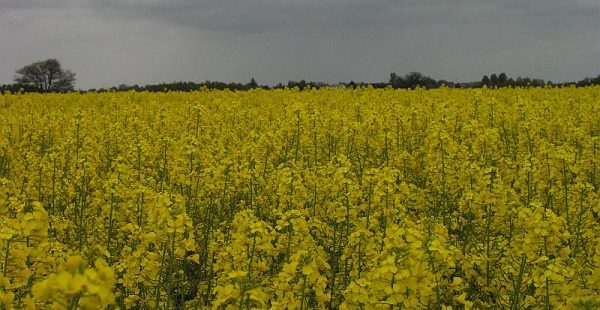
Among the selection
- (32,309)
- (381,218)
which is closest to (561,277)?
(381,218)

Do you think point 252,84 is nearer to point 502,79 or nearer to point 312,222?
point 502,79

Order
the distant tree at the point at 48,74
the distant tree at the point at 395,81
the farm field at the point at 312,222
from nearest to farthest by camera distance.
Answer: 1. the farm field at the point at 312,222
2. the distant tree at the point at 395,81
3. the distant tree at the point at 48,74

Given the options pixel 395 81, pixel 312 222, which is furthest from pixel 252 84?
pixel 312 222

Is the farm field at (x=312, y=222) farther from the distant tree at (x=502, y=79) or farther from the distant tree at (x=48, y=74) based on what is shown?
the distant tree at (x=48, y=74)

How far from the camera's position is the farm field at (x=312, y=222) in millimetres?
3029

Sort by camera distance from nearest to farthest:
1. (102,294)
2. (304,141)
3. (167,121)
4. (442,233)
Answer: (102,294) < (442,233) < (304,141) < (167,121)

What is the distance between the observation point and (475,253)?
4461mm

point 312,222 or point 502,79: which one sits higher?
point 502,79

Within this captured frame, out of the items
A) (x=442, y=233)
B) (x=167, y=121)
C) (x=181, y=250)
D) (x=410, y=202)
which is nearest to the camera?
(x=181, y=250)

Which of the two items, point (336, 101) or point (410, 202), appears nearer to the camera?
point (410, 202)

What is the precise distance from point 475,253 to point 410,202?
5.33 feet

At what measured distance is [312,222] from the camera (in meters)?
4.64

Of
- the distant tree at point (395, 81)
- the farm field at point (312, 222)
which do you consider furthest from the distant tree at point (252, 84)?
the farm field at point (312, 222)

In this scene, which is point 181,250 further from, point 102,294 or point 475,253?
point 475,253
